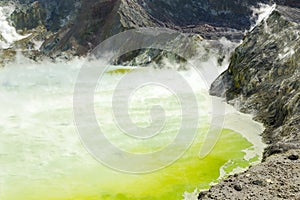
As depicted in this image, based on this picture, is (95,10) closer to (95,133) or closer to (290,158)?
(95,133)

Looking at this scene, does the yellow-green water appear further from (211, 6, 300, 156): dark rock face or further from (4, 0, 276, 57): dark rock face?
(4, 0, 276, 57): dark rock face

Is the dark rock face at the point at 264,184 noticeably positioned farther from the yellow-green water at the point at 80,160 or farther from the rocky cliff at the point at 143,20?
the rocky cliff at the point at 143,20

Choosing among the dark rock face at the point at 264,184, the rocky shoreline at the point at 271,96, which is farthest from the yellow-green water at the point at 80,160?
the rocky shoreline at the point at 271,96

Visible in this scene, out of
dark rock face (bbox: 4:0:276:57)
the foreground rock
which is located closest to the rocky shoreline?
the foreground rock

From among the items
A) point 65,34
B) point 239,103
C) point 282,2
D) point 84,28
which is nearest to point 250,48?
point 239,103

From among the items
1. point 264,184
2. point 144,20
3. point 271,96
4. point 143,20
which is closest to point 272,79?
point 271,96

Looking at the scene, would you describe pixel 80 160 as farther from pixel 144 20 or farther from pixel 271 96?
pixel 144 20
